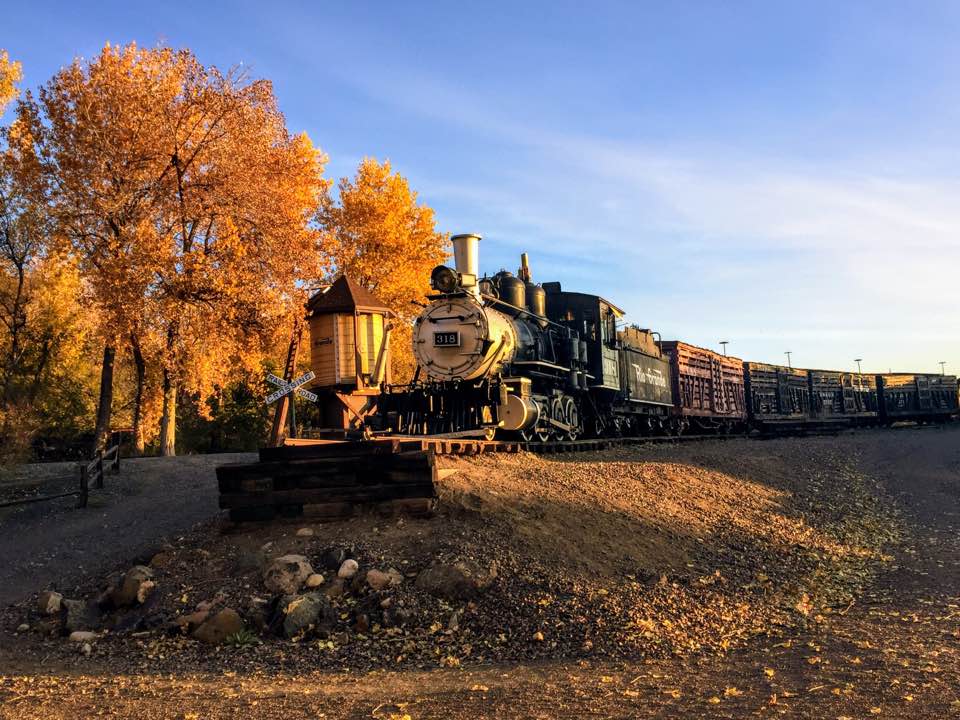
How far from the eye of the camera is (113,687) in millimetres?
5715

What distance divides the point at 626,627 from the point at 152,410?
2236 cm

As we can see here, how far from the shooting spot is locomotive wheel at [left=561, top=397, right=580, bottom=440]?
1794cm

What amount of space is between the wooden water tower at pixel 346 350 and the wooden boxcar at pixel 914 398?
118ft

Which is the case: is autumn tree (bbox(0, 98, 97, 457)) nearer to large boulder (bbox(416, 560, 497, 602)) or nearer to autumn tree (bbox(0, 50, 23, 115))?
autumn tree (bbox(0, 50, 23, 115))

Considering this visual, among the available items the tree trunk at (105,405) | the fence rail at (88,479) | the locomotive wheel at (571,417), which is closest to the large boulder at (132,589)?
the fence rail at (88,479)

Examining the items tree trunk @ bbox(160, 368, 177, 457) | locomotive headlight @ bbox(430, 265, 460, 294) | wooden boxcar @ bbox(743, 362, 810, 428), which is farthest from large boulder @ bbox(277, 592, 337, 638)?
wooden boxcar @ bbox(743, 362, 810, 428)

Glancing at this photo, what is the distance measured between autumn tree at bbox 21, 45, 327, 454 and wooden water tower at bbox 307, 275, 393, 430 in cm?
125

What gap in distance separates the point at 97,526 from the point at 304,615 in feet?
23.7

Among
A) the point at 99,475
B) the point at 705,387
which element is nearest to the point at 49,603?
the point at 99,475

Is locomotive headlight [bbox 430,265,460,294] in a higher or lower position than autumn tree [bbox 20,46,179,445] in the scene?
lower

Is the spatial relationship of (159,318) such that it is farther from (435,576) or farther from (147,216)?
(435,576)

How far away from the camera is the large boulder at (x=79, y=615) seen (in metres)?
7.40

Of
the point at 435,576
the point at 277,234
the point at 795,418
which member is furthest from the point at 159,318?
the point at 795,418

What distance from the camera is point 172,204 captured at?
19.8 metres
